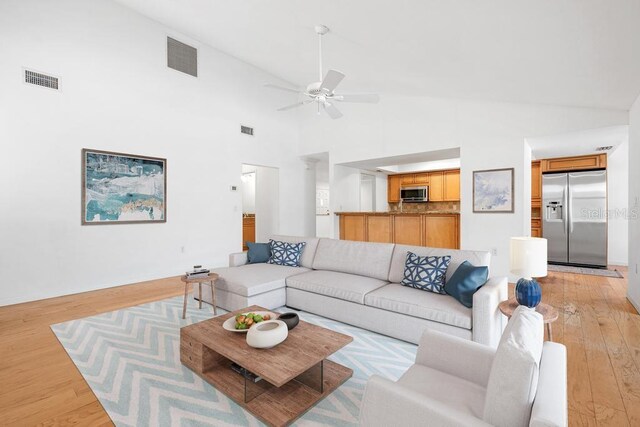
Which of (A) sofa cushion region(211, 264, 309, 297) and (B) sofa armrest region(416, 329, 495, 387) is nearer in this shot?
(B) sofa armrest region(416, 329, 495, 387)

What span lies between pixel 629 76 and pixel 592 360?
8.22 ft

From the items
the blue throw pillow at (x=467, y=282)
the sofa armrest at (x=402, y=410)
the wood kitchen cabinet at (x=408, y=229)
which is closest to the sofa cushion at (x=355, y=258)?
the blue throw pillow at (x=467, y=282)

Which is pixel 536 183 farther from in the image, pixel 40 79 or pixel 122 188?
pixel 40 79

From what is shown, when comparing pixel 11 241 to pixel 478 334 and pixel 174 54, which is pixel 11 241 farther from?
pixel 478 334

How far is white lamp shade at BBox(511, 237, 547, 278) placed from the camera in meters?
2.15

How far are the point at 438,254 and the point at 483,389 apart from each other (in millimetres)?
1675

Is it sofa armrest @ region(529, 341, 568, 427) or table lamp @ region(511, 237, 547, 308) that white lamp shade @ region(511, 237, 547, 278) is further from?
sofa armrest @ region(529, 341, 568, 427)

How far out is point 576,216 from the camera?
589 cm

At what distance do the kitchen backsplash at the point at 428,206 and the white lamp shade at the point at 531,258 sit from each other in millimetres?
5980

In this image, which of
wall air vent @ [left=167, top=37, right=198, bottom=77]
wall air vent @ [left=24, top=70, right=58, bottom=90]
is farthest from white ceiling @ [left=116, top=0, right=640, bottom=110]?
wall air vent @ [left=24, top=70, right=58, bottom=90]

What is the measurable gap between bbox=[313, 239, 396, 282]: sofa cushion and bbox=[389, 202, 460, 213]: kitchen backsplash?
5.22 m

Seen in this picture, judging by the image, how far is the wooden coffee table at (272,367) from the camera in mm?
1686

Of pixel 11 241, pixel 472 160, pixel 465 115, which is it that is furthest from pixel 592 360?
pixel 11 241

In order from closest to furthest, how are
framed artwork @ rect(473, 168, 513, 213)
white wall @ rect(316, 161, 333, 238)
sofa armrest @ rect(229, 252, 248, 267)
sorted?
1. sofa armrest @ rect(229, 252, 248, 267)
2. framed artwork @ rect(473, 168, 513, 213)
3. white wall @ rect(316, 161, 333, 238)
